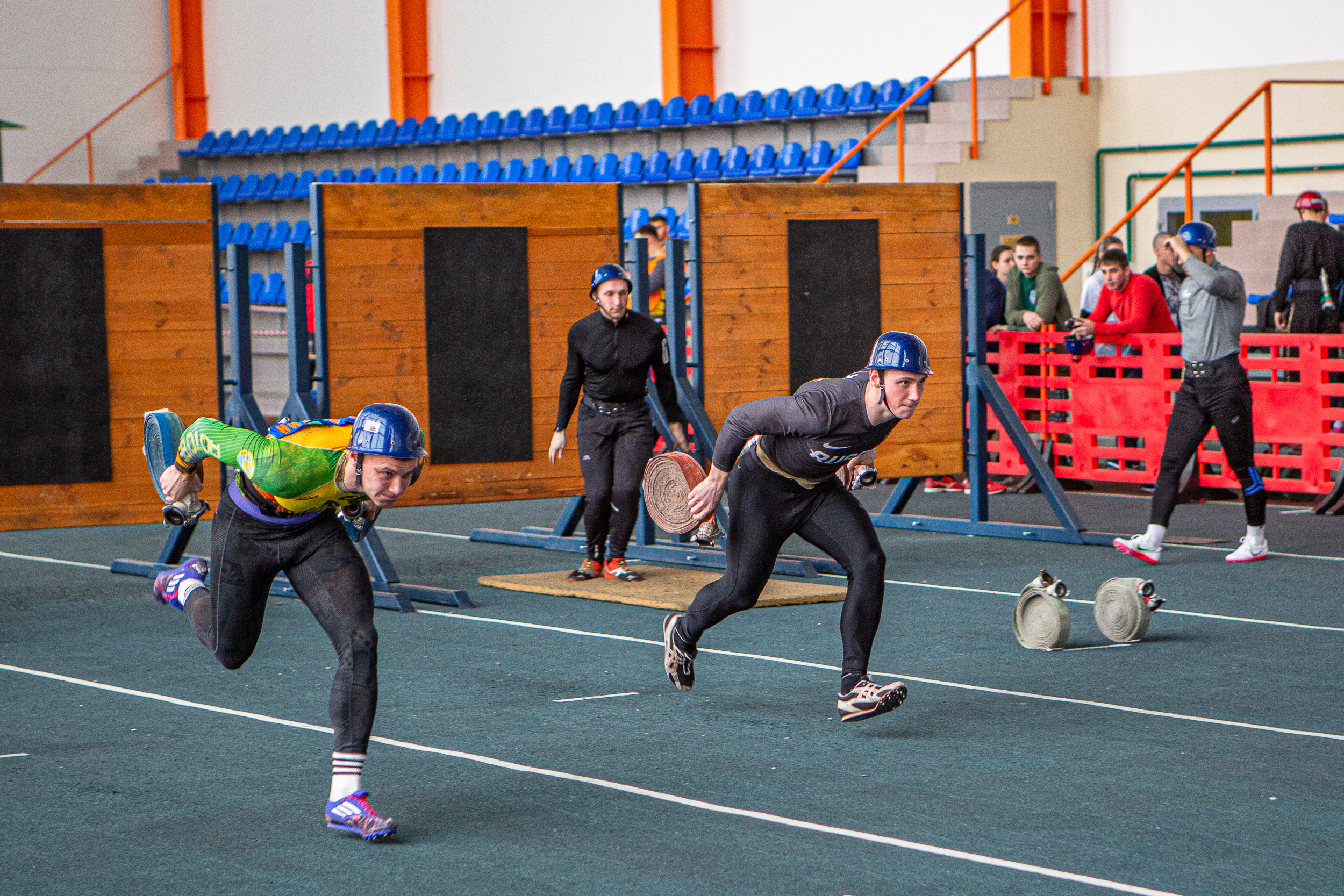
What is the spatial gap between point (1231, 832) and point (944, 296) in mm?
7353

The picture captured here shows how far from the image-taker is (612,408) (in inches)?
411

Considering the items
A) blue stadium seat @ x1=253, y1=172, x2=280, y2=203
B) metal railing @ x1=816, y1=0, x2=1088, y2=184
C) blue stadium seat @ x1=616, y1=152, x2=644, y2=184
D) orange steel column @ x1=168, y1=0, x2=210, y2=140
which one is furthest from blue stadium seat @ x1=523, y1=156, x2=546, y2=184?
orange steel column @ x1=168, y1=0, x2=210, y2=140

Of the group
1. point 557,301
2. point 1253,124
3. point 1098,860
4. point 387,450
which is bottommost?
point 1098,860

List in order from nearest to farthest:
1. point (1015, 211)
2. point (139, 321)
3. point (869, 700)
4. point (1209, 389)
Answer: point (869, 700), point (139, 321), point (1209, 389), point (1015, 211)

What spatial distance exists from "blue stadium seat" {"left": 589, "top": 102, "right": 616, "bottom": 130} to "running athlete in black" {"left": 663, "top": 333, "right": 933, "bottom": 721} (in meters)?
16.0

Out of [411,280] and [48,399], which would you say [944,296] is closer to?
[411,280]

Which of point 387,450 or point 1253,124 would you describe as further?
point 1253,124

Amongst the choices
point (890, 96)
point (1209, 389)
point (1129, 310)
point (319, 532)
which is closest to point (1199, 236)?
point (1209, 389)

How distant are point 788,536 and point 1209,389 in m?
4.78

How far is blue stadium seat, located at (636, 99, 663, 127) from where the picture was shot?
2202cm

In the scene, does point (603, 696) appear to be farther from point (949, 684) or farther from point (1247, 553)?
point (1247, 553)

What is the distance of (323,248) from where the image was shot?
34.1 ft

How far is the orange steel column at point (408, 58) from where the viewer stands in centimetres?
2634

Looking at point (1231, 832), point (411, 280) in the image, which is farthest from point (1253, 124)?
point (1231, 832)
